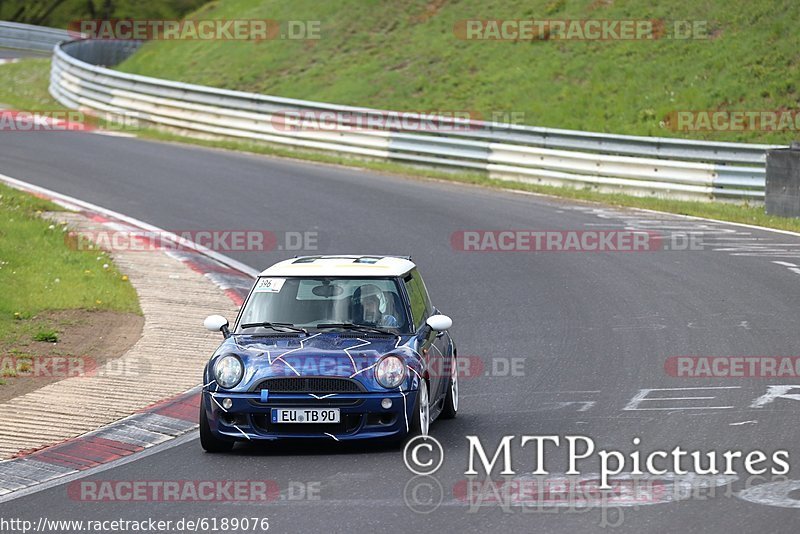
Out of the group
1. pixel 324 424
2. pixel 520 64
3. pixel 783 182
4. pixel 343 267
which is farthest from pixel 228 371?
pixel 520 64

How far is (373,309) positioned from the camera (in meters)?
10.5

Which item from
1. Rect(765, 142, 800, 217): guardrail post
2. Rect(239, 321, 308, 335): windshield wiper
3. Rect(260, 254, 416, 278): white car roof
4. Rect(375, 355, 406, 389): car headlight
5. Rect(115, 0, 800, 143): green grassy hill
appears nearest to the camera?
Rect(375, 355, 406, 389): car headlight

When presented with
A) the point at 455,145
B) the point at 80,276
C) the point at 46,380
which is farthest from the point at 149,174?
the point at 46,380

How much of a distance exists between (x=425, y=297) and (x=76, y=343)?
14.4 ft

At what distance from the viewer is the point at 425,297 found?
37.3 feet

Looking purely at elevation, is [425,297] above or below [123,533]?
above

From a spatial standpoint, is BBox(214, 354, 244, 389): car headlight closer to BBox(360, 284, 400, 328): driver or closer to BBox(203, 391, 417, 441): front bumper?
BBox(203, 391, 417, 441): front bumper

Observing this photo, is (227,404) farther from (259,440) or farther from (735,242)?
(735,242)

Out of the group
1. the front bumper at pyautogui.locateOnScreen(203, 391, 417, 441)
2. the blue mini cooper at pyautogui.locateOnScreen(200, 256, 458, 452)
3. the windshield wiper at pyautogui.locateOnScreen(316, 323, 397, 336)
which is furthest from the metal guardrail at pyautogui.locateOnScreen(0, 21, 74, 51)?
the front bumper at pyautogui.locateOnScreen(203, 391, 417, 441)

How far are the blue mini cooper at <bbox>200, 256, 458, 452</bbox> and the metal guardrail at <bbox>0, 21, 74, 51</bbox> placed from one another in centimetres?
4550

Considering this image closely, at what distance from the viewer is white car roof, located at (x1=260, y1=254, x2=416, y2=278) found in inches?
419

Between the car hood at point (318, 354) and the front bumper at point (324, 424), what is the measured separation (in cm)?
12

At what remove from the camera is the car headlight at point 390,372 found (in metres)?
9.56

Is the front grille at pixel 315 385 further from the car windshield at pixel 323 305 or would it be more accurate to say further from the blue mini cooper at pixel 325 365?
the car windshield at pixel 323 305
